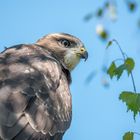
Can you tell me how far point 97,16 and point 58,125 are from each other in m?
1.78

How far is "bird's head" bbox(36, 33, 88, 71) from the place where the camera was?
1119 centimetres

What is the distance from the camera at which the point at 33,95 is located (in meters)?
8.86

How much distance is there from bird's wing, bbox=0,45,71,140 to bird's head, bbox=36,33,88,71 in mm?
914

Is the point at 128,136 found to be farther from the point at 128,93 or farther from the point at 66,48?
the point at 66,48

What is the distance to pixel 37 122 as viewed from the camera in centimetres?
867

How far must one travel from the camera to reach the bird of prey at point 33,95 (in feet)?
27.6

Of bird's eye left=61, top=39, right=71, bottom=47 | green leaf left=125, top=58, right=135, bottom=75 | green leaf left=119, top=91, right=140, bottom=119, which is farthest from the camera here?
bird's eye left=61, top=39, right=71, bottom=47

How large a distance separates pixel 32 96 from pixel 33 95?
34 millimetres

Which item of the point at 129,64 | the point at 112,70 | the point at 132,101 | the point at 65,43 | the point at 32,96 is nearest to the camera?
the point at 132,101

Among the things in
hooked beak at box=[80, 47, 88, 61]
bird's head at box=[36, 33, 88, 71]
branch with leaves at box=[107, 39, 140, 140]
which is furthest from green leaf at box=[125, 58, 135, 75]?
hooked beak at box=[80, 47, 88, 61]

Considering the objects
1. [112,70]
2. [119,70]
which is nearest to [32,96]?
[112,70]

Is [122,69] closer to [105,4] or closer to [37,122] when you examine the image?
[37,122]

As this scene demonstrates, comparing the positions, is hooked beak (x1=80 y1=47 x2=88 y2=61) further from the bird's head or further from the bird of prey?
the bird of prey

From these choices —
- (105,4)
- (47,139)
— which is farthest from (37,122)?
(105,4)
